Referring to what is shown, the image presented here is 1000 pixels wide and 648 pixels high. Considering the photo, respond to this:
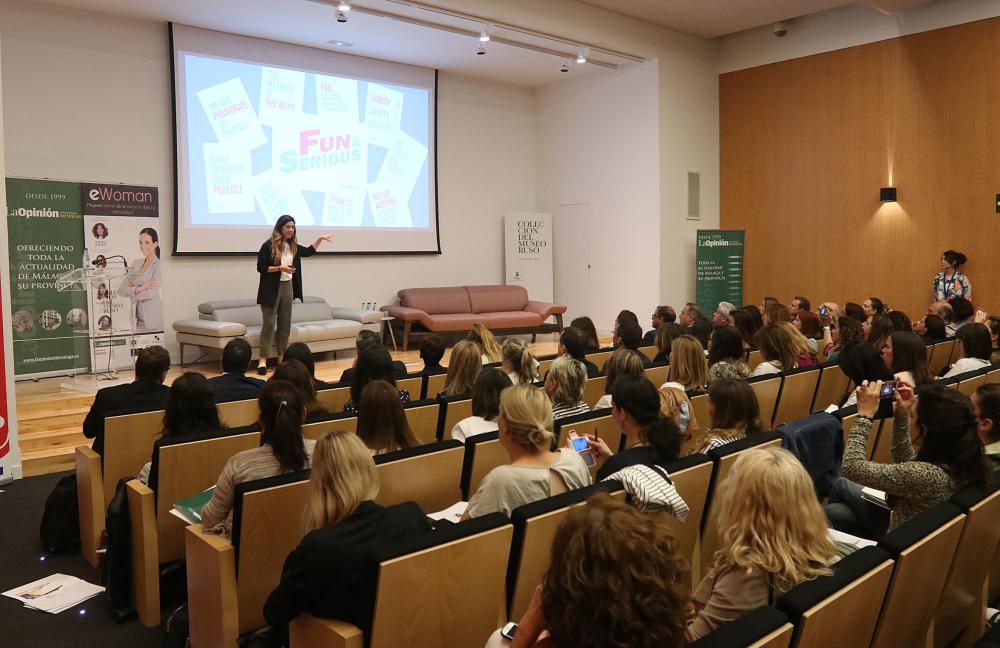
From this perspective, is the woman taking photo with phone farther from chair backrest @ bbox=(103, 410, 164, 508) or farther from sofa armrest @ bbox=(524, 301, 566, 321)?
chair backrest @ bbox=(103, 410, 164, 508)

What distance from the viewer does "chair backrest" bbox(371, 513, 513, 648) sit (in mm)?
1936

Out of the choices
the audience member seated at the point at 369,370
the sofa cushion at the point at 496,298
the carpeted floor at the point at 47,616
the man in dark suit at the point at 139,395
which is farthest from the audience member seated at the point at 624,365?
the sofa cushion at the point at 496,298

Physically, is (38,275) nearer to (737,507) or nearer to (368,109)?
(368,109)

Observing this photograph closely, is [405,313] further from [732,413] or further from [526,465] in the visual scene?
[526,465]

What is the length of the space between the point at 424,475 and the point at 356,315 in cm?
728

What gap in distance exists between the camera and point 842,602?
1.69 metres

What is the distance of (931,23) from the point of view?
980 centimetres

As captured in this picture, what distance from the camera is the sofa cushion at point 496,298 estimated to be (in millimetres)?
11836

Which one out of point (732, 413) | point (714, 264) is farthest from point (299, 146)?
point (732, 413)

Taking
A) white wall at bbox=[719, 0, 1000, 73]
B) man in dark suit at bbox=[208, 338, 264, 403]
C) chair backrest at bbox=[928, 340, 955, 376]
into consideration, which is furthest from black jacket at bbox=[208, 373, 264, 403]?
white wall at bbox=[719, 0, 1000, 73]

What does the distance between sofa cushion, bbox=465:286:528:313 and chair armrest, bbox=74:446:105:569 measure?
8.14 m

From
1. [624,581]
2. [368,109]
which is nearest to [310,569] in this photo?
[624,581]

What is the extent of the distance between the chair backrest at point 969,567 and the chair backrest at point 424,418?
230 cm

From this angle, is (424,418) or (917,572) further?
(424,418)
